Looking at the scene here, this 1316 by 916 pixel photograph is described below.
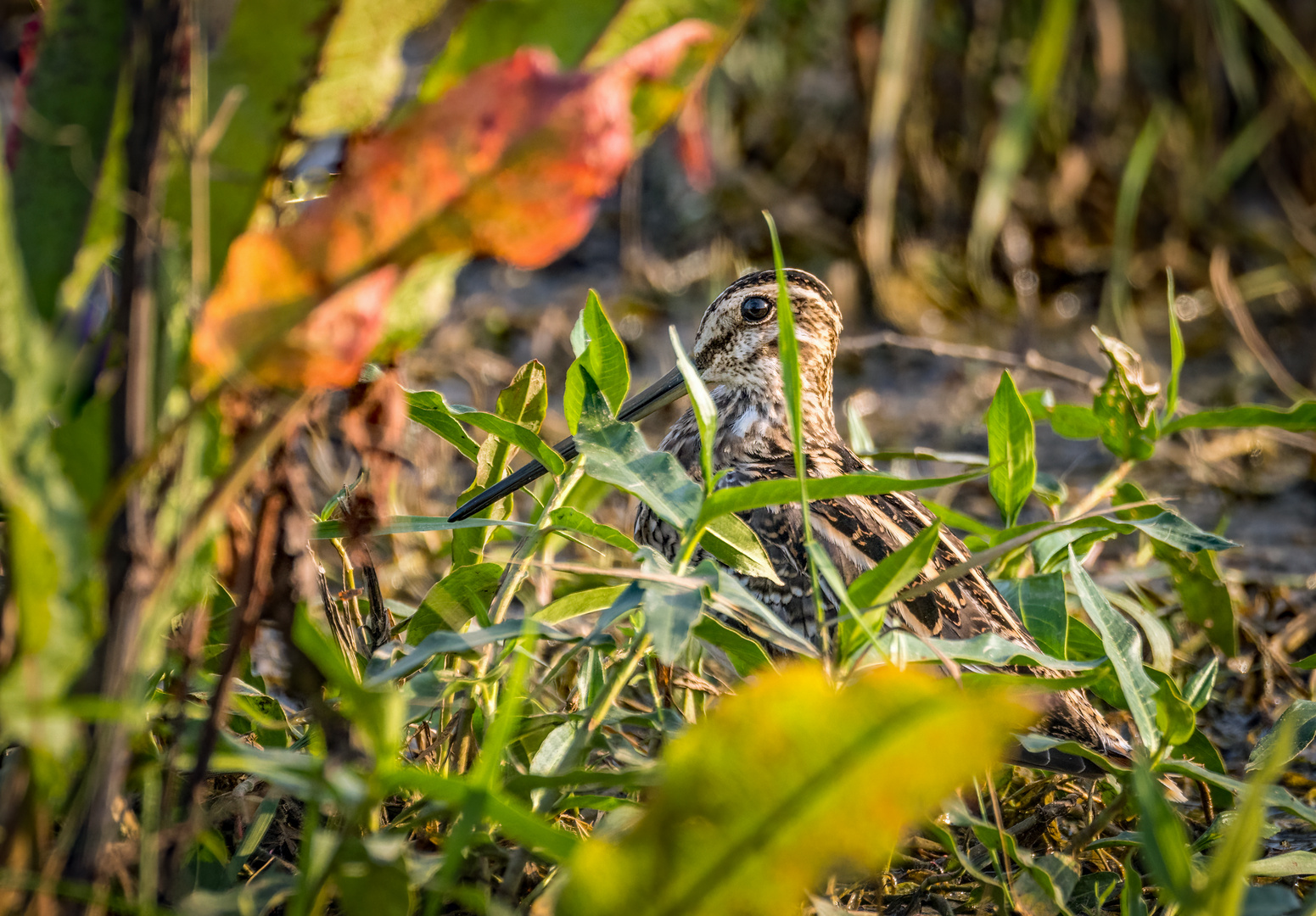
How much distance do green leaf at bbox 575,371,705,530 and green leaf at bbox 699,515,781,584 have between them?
87 millimetres

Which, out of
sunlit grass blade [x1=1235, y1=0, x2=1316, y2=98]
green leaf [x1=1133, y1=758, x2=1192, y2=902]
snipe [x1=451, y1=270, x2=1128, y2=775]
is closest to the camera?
green leaf [x1=1133, y1=758, x2=1192, y2=902]

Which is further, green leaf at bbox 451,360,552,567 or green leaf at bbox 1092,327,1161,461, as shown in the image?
green leaf at bbox 1092,327,1161,461

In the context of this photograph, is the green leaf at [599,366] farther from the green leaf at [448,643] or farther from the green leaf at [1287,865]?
the green leaf at [1287,865]

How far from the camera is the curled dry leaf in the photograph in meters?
0.96

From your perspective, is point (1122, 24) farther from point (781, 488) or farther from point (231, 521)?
point (231, 521)

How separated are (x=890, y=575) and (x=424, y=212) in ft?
2.38

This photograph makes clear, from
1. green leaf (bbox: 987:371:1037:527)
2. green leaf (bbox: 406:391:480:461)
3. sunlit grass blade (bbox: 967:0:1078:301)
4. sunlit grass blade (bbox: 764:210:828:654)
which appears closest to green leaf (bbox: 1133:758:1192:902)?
sunlit grass blade (bbox: 764:210:828:654)

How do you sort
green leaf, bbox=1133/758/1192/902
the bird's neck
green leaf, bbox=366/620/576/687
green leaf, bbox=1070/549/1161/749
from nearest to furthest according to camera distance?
1. green leaf, bbox=1133/758/1192/902
2. green leaf, bbox=366/620/576/687
3. green leaf, bbox=1070/549/1161/749
4. the bird's neck

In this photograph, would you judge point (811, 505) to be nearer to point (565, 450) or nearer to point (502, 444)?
point (565, 450)

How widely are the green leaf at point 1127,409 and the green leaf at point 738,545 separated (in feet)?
2.71

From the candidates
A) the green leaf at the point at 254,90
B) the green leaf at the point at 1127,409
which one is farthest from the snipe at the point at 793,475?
the green leaf at the point at 254,90

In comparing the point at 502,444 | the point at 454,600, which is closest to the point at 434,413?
the point at 502,444

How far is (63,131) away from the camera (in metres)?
1.04

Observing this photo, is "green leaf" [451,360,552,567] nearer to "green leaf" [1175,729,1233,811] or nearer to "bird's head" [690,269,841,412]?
"bird's head" [690,269,841,412]
